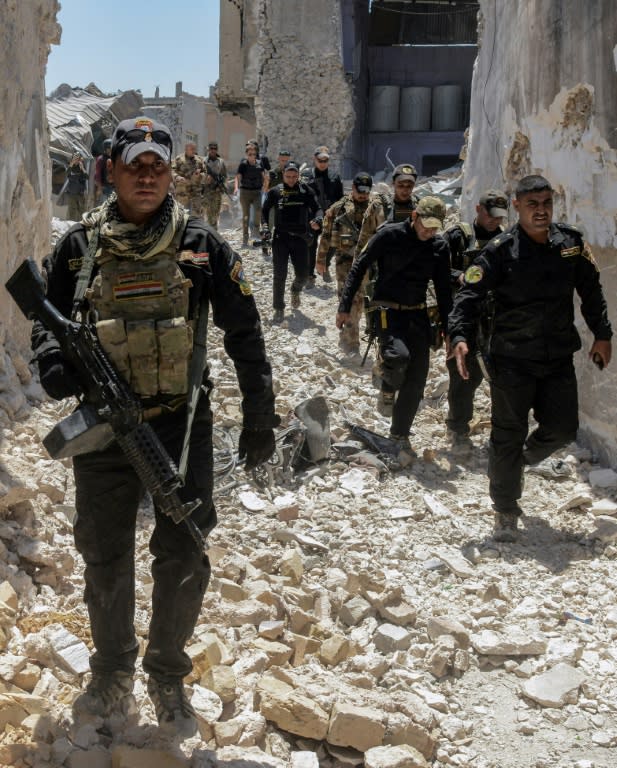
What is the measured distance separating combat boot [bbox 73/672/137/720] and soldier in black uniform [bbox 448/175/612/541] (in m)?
2.12

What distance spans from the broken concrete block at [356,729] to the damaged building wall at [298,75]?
14.4 meters

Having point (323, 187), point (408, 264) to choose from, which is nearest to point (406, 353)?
point (408, 264)

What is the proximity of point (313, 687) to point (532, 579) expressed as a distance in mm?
1475

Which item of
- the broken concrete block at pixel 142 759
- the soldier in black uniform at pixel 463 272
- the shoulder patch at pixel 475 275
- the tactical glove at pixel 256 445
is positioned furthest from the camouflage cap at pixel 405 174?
the broken concrete block at pixel 142 759

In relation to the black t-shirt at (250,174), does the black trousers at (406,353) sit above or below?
below

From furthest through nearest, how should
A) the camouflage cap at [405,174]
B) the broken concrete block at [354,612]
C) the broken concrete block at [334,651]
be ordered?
the camouflage cap at [405,174], the broken concrete block at [354,612], the broken concrete block at [334,651]

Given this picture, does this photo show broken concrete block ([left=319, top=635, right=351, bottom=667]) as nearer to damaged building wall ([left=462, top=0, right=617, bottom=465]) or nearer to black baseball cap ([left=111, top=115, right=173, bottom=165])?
black baseball cap ([left=111, top=115, right=173, bottom=165])

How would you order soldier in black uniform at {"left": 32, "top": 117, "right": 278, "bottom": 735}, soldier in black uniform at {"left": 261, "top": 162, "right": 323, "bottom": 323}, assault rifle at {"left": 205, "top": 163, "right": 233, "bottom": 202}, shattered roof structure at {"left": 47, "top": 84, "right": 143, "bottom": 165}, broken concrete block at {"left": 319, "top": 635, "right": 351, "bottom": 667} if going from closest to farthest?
soldier in black uniform at {"left": 32, "top": 117, "right": 278, "bottom": 735}, broken concrete block at {"left": 319, "top": 635, "right": 351, "bottom": 667}, soldier in black uniform at {"left": 261, "top": 162, "right": 323, "bottom": 323}, assault rifle at {"left": 205, "top": 163, "right": 233, "bottom": 202}, shattered roof structure at {"left": 47, "top": 84, "right": 143, "bottom": 165}

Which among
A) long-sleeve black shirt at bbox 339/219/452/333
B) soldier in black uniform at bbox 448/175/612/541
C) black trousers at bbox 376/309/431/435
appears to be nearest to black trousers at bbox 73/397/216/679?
soldier in black uniform at bbox 448/175/612/541

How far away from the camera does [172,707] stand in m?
2.59

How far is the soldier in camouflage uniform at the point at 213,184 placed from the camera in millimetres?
12391

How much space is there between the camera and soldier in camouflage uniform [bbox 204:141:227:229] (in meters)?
12.4

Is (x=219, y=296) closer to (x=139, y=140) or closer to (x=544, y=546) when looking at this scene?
(x=139, y=140)

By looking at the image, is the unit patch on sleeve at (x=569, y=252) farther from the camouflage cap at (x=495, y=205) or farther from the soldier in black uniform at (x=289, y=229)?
the soldier in black uniform at (x=289, y=229)
